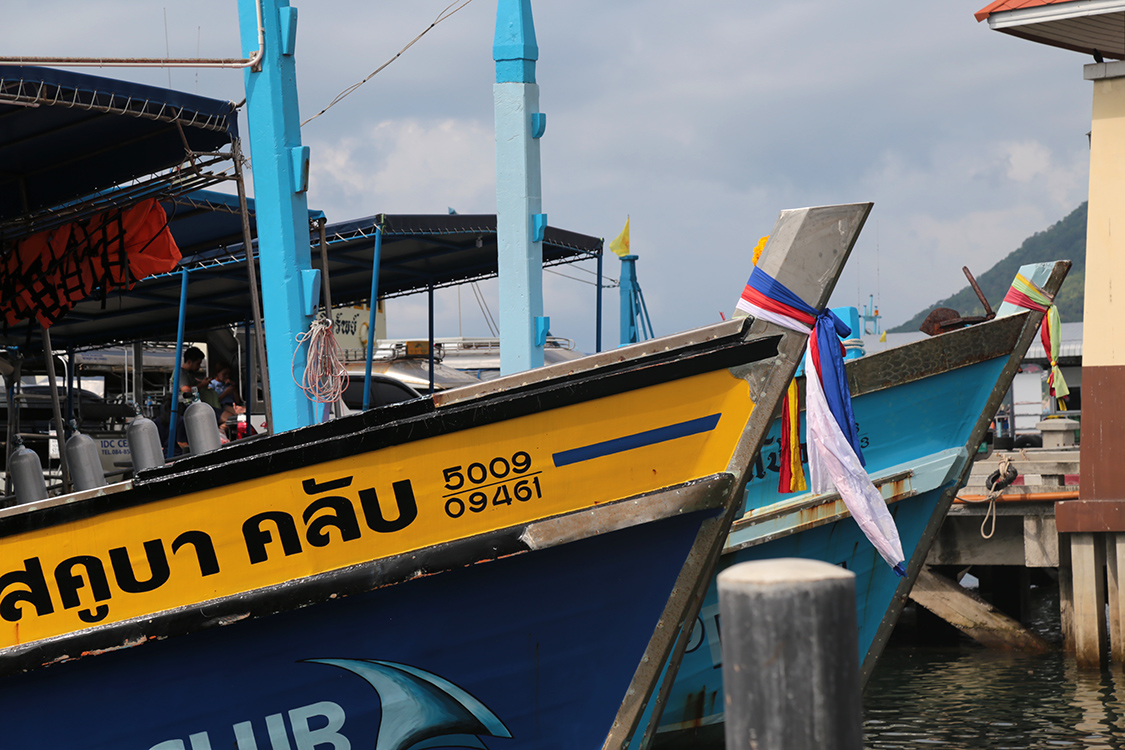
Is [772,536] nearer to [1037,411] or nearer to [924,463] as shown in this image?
[924,463]

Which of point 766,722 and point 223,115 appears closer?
point 766,722

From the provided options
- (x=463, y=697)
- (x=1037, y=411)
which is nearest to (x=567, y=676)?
(x=463, y=697)

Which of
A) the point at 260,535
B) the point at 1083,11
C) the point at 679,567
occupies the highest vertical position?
the point at 1083,11

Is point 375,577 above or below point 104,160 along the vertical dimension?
below

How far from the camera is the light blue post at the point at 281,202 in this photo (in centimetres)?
676

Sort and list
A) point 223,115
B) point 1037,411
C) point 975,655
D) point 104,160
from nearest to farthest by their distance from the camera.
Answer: point 223,115, point 104,160, point 975,655, point 1037,411

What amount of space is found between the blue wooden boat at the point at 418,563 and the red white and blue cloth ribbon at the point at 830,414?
3.6 inches

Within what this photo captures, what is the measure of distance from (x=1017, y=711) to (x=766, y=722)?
7195mm

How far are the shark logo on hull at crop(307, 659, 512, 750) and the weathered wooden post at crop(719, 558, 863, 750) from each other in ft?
8.11

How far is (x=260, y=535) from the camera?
3.93 meters

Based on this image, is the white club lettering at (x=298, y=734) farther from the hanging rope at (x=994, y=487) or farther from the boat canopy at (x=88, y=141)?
the hanging rope at (x=994, y=487)

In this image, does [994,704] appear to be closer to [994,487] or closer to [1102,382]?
[994,487]

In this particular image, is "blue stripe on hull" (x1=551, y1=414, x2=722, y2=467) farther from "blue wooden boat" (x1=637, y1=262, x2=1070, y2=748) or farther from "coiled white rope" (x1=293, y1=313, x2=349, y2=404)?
"coiled white rope" (x1=293, y1=313, x2=349, y2=404)

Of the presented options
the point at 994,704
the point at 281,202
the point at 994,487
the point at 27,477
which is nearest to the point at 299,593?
the point at 27,477
